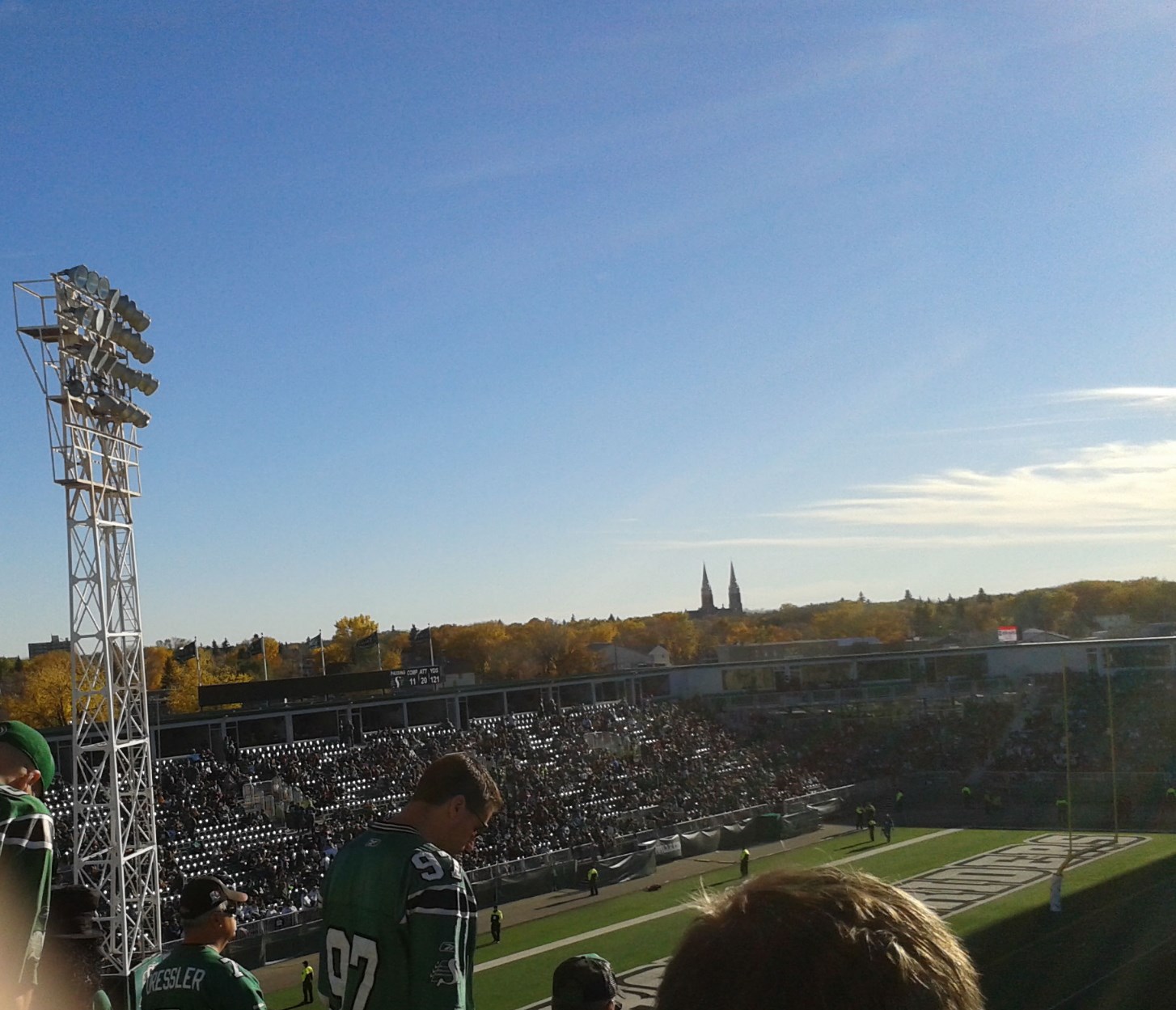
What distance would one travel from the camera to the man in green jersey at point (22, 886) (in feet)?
11.9

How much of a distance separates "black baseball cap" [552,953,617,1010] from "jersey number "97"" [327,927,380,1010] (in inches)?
25.7

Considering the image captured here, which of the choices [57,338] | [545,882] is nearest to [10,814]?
[57,338]

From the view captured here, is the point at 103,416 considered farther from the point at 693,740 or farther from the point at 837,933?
the point at 693,740

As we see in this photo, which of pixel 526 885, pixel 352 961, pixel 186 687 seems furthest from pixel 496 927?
pixel 186 687

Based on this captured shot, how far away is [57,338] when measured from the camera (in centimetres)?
2177

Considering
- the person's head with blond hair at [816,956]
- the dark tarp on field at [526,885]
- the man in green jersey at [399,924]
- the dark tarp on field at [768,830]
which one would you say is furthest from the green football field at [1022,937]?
the person's head with blond hair at [816,956]

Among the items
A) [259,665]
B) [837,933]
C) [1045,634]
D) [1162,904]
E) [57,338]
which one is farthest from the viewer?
[259,665]

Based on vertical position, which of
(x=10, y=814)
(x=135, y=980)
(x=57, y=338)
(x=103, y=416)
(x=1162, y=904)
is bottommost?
(x=1162, y=904)

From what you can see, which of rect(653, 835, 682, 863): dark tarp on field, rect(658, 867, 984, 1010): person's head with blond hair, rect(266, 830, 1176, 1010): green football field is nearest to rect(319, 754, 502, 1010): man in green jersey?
rect(658, 867, 984, 1010): person's head with blond hair

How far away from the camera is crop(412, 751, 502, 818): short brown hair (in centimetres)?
388

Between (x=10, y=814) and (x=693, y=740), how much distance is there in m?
54.9

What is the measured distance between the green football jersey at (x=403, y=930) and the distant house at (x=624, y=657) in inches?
3898

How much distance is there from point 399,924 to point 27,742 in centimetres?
170

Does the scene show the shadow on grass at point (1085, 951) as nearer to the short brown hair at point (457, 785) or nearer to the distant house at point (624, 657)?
the short brown hair at point (457, 785)
